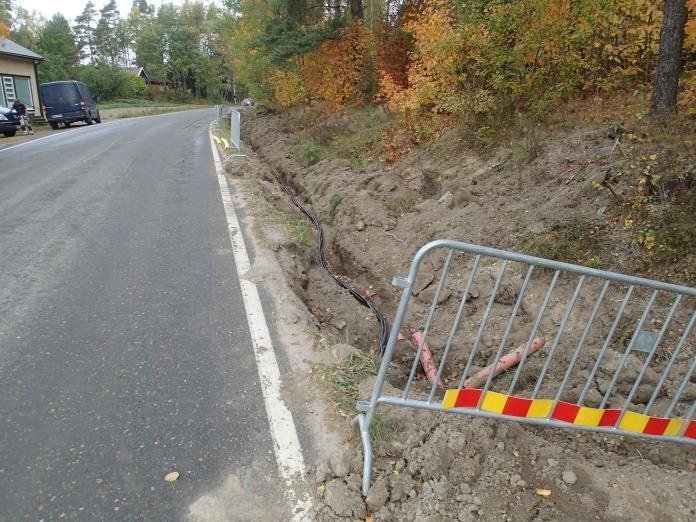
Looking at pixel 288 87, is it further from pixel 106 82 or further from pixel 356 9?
pixel 106 82

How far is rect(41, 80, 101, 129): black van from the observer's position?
25.2m

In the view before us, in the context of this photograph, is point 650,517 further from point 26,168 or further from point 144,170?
point 26,168

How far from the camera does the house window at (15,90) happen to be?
27.2 metres

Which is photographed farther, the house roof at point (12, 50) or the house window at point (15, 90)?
the house window at point (15, 90)

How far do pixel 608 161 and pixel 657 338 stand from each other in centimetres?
446

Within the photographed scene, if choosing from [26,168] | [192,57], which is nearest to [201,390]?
[26,168]

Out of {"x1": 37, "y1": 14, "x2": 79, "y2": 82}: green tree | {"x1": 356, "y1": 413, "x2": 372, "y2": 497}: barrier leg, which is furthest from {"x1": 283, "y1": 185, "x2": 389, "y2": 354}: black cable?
{"x1": 37, "y1": 14, "x2": 79, "y2": 82}: green tree

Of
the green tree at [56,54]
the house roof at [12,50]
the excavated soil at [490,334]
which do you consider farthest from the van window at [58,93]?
the green tree at [56,54]

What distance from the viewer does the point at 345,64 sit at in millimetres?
17125

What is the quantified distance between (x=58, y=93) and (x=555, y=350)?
94.4 ft

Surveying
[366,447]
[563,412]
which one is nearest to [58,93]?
[366,447]

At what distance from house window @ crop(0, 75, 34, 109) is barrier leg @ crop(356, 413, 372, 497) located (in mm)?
32135

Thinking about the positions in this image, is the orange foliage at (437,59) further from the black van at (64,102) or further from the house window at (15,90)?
the house window at (15,90)

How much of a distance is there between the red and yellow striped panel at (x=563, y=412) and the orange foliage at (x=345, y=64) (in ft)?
51.0
